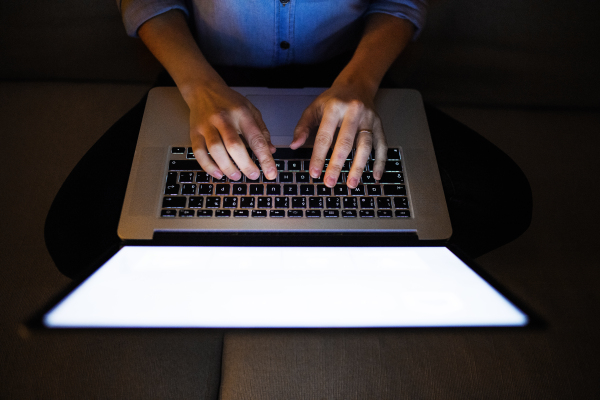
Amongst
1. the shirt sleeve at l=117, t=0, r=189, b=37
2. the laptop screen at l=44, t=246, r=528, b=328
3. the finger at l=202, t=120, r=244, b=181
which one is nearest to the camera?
the laptop screen at l=44, t=246, r=528, b=328

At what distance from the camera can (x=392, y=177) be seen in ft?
2.09

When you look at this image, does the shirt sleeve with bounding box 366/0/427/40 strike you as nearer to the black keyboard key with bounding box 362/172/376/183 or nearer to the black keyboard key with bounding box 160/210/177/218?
the black keyboard key with bounding box 362/172/376/183

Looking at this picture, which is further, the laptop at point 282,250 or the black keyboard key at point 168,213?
the black keyboard key at point 168,213

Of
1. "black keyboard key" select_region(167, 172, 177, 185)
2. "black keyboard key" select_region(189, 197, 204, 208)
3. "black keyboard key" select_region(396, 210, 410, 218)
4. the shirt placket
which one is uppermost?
the shirt placket

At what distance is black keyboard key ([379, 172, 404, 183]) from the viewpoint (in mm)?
632

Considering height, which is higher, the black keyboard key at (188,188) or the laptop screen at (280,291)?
the black keyboard key at (188,188)

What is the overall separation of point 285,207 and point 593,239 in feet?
2.97

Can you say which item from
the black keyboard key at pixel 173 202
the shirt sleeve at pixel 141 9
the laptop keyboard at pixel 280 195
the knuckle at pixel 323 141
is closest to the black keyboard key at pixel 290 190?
the laptop keyboard at pixel 280 195

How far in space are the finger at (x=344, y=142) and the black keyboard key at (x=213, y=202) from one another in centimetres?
22

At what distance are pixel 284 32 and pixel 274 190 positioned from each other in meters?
0.45

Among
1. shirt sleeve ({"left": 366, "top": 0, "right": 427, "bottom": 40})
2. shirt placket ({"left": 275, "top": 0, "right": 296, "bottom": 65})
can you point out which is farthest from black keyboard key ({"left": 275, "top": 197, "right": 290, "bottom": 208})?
shirt sleeve ({"left": 366, "top": 0, "right": 427, "bottom": 40})

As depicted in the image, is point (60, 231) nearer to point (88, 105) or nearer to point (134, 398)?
point (134, 398)

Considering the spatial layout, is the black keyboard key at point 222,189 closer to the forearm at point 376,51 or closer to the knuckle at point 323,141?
the knuckle at point 323,141

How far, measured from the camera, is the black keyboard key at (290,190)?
605 mm
